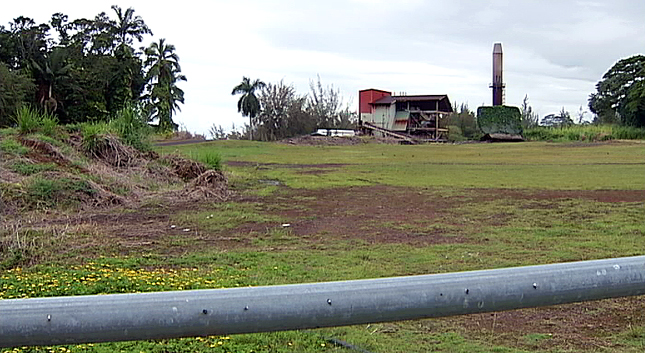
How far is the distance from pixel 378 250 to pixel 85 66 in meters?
62.0

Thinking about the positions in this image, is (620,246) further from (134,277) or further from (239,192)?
(239,192)

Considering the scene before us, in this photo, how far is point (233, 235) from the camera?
33.0 ft

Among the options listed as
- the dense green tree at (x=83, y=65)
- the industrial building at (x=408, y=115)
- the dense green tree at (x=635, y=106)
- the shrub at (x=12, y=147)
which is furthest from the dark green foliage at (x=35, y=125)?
the industrial building at (x=408, y=115)

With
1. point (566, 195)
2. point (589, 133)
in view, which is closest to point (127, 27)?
point (589, 133)

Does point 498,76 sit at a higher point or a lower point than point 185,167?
higher

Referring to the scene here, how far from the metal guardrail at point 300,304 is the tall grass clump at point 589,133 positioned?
57.7m

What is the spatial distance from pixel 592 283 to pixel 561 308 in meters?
3.82

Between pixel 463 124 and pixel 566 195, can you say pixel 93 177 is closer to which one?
pixel 566 195

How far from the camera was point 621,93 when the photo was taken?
6469cm

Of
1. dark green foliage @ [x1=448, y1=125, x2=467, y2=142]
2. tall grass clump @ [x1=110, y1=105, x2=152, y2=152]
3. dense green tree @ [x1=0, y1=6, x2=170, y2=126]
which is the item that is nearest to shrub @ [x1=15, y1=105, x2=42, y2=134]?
tall grass clump @ [x1=110, y1=105, x2=152, y2=152]

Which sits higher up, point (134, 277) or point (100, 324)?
point (100, 324)

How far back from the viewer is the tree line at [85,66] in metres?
60.9

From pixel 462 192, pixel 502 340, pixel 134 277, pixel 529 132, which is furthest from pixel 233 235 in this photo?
pixel 529 132

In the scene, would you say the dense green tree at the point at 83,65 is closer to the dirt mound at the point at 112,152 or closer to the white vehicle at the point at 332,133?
the white vehicle at the point at 332,133
